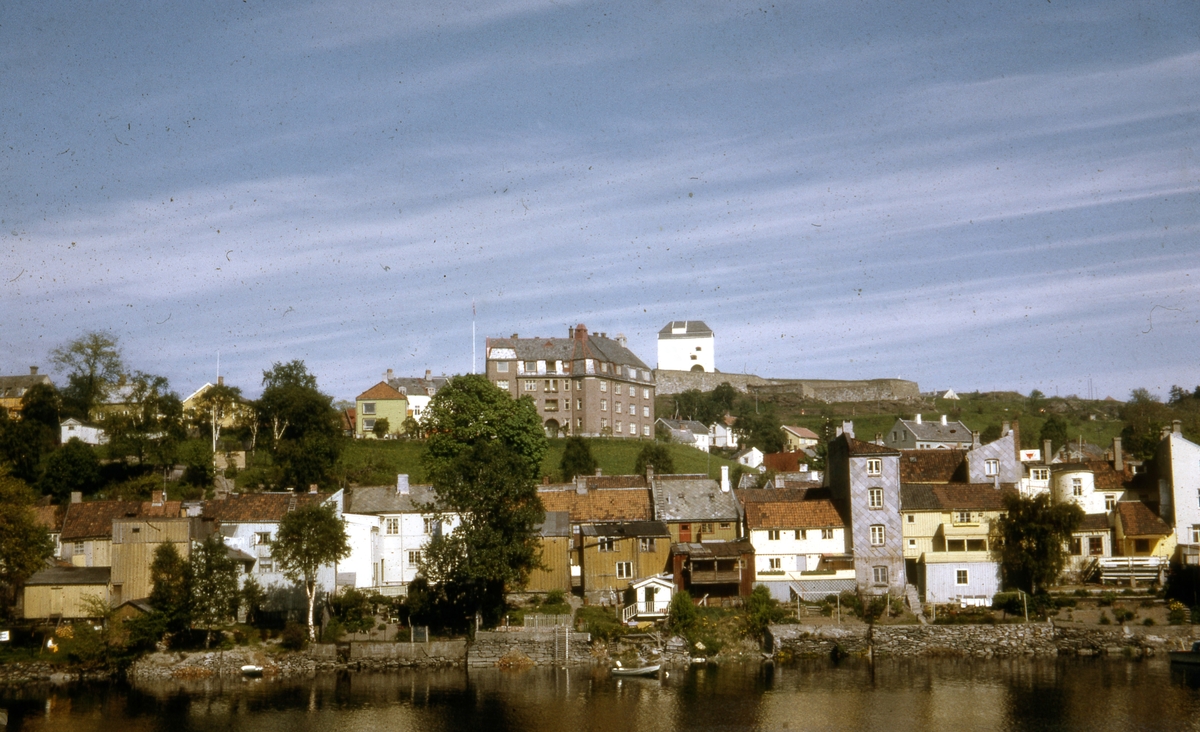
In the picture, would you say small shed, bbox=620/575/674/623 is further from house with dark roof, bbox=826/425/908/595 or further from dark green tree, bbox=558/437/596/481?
dark green tree, bbox=558/437/596/481

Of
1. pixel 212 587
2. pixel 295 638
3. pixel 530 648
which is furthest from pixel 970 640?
pixel 212 587

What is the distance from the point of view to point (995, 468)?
229 ft

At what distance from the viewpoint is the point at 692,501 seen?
6788cm

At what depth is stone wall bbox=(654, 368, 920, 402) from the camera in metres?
148

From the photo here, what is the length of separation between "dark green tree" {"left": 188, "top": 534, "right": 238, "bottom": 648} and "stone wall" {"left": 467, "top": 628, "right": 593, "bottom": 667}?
39.0ft

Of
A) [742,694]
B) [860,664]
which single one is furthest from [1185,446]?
[742,694]

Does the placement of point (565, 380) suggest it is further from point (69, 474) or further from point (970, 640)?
point (970, 640)

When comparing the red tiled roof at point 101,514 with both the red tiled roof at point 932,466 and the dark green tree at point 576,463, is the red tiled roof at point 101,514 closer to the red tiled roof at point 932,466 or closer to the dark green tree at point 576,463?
the dark green tree at point 576,463

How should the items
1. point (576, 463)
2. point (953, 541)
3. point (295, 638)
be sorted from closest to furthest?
point (295, 638)
point (953, 541)
point (576, 463)

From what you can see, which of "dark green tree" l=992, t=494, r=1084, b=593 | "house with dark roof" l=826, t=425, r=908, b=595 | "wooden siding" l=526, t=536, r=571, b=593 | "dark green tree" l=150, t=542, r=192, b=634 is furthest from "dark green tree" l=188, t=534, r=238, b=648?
"dark green tree" l=992, t=494, r=1084, b=593

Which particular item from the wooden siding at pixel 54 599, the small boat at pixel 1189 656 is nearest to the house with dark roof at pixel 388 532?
the wooden siding at pixel 54 599

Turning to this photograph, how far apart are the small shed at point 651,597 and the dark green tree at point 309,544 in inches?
591

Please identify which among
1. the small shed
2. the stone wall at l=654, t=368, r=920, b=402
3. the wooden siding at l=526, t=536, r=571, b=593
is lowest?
the small shed

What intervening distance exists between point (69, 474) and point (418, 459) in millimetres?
25162
